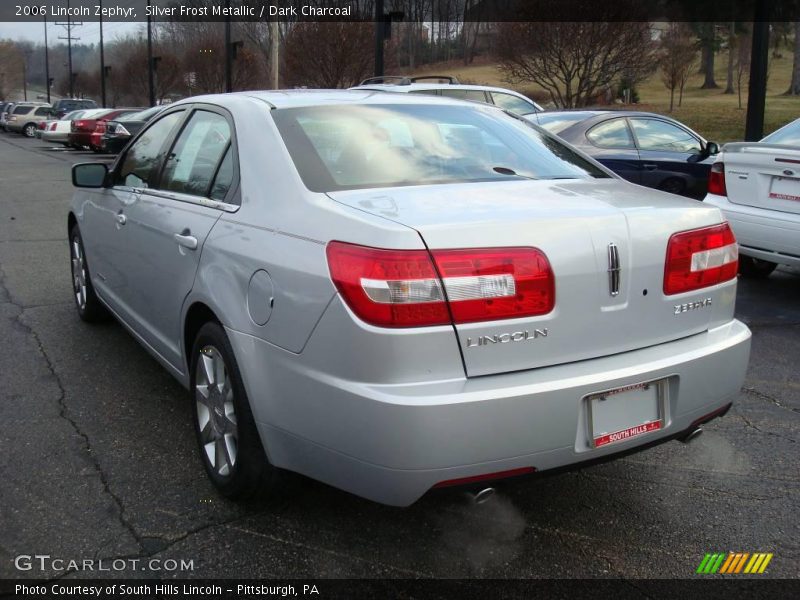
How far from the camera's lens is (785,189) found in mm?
5898

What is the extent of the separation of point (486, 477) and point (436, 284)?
23.4 inches

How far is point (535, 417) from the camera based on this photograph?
7.75 feet

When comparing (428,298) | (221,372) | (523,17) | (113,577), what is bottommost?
(113,577)

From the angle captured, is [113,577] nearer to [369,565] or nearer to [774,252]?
[369,565]

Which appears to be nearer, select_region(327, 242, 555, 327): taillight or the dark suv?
select_region(327, 242, 555, 327): taillight

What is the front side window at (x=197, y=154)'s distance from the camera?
11.1ft

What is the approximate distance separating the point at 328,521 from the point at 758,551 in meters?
1.52

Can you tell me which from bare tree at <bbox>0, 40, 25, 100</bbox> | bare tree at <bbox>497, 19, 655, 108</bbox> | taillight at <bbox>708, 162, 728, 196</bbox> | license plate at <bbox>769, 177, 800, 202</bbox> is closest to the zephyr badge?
license plate at <bbox>769, 177, 800, 202</bbox>

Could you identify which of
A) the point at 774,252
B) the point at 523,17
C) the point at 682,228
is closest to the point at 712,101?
the point at 523,17

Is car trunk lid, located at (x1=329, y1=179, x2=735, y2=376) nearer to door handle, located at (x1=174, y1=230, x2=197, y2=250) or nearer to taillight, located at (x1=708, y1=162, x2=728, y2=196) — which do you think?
door handle, located at (x1=174, y1=230, x2=197, y2=250)

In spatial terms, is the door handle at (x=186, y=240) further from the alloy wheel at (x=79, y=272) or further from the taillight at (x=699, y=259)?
the alloy wheel at (x=79, y=272)

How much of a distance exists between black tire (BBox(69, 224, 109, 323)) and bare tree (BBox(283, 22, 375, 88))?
1010 inches

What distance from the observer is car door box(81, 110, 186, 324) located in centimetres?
410

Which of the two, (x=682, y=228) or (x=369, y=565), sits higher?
(x=682, y=228)
